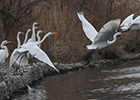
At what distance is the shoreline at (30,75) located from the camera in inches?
342

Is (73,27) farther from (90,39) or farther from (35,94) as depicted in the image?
(35,94)

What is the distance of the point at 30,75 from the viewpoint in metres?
11.3

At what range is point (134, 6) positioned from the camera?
19859 mm

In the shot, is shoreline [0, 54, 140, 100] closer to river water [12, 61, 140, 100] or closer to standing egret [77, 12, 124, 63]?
river water [12, 61, 140, 100]

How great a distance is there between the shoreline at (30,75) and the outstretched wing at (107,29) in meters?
2.60

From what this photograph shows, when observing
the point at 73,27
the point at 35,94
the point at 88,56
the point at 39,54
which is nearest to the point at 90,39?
the point at 39,54

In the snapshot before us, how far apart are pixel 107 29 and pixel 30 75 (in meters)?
3.39

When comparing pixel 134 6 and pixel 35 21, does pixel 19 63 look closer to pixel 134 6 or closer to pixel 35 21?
pixel 35 21

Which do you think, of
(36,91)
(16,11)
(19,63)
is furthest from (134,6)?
(36,91)

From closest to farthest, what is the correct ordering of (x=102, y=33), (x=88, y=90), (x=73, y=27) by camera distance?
(x=88, y=90), (x=102, y=33), (x=73, y=27)

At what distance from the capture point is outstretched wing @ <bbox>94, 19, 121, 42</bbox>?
356 inches

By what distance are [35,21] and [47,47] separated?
1.89 m

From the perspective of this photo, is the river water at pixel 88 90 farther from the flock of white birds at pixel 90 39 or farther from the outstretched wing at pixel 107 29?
the outstretched wing at pixel 107 29

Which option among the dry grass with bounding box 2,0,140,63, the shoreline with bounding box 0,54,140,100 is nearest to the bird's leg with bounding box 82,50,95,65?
the dry grass with bounding box 2,0,140,63
